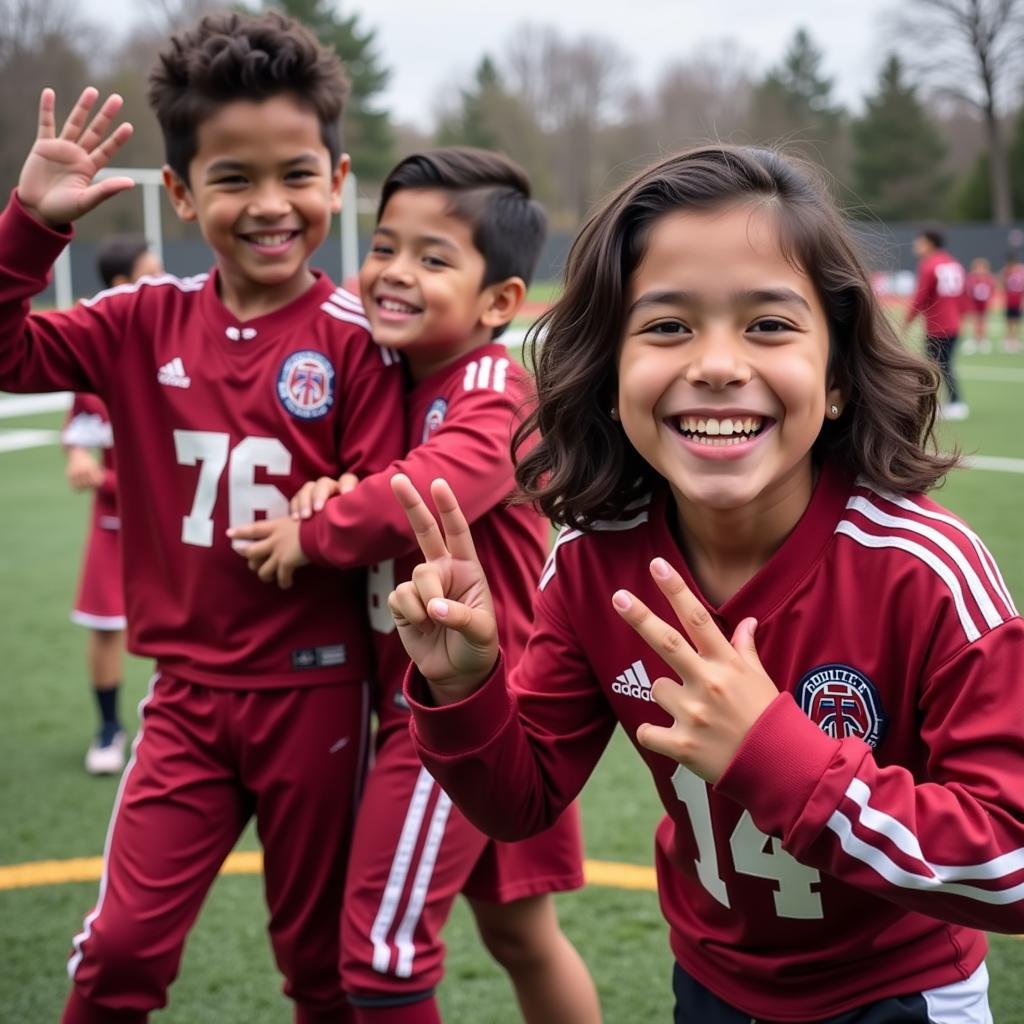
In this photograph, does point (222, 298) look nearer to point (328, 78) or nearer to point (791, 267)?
point (328, 78)

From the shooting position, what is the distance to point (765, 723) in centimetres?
156

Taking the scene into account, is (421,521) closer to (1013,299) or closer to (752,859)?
(752,859)

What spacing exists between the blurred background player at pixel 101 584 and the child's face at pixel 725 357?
126 inches

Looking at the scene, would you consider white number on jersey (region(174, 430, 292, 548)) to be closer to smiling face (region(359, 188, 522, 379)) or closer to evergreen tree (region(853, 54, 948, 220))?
smiling face (region(359, 188, 522, 379))

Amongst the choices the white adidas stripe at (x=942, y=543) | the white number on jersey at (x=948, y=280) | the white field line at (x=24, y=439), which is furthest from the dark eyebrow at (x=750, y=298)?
the white number on jersey at (x=948, y=280)

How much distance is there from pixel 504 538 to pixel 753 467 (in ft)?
3.17

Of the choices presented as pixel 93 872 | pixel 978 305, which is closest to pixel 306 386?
pixel 93 872

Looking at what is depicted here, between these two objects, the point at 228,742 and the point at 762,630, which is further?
the point at 228,742

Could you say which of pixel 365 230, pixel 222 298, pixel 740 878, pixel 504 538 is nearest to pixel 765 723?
pixel 740 878

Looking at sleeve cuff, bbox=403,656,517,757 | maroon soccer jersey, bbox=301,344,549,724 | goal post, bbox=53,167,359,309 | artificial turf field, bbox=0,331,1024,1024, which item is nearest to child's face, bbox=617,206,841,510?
sleeve cuff, bbox=403,656,517,757

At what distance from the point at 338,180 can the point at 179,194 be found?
13.9 inches

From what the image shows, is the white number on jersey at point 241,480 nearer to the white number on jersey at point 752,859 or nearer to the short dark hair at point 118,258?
the white number on jersey at point 752,859

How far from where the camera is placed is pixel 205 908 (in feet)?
12.3

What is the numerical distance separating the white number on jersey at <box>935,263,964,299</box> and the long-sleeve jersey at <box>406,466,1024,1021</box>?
1342cm
